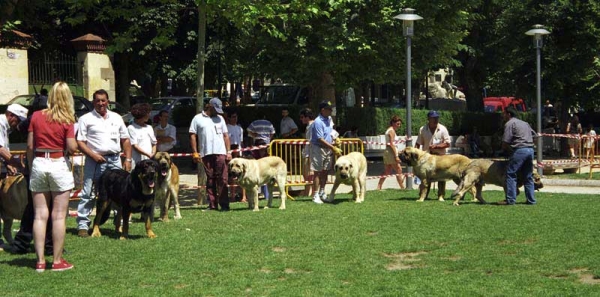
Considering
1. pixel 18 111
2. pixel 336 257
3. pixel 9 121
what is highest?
pixel 18 111

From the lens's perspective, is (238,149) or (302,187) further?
(302,187)

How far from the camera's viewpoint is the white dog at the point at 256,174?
14.9 meters

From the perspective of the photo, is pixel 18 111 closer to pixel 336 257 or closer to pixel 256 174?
pixel 336 257

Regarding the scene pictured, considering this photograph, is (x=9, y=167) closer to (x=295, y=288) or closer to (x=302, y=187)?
(x=295, y=288)

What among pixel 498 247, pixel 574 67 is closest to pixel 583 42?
pixel 574 67

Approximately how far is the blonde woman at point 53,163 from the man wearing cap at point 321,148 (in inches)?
286

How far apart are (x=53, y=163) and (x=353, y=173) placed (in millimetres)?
7602

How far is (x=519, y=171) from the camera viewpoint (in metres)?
16.2

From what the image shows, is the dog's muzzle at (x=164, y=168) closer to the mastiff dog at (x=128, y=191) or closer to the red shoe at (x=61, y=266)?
the mastiff dog at (x=128, y=191)

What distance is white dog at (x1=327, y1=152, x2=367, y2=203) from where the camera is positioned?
16.1 meters

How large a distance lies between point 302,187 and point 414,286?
423 inches

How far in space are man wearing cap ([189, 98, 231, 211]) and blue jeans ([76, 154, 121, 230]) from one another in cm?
328

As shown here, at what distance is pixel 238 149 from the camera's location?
18266 millimetres

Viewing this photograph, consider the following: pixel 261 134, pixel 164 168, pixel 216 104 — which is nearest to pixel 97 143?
pixel 164 168
